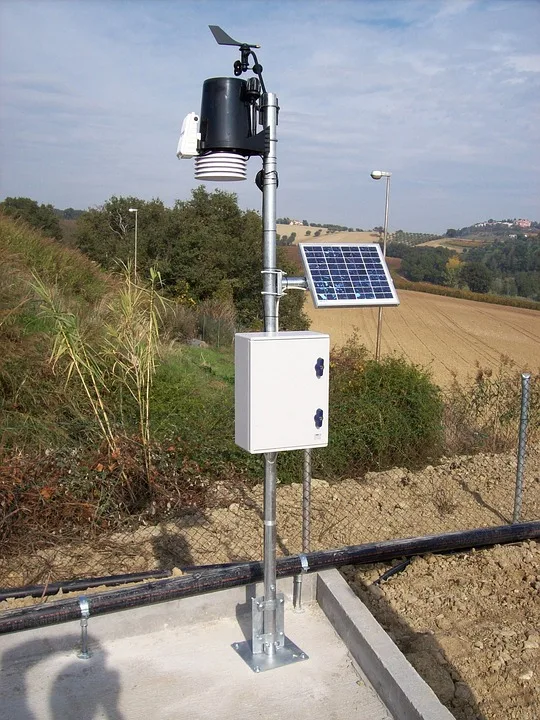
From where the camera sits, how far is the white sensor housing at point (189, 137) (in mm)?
3217

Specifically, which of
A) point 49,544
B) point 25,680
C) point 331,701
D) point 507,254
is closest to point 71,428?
point 49,544

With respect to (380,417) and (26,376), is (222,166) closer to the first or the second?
(26,376)

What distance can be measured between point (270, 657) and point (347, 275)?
6.47ft

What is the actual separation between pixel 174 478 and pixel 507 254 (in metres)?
68.4

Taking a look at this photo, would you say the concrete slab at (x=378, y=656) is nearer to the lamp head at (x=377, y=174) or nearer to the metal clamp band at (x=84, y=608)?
the metal clamp band at (x=84, y=608)

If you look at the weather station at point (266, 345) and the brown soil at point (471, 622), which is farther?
the brown soil at point (471, 622)

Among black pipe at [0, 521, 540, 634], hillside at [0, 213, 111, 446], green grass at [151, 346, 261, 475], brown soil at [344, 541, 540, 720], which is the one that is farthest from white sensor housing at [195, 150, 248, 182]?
green grass at [151, 346, 261, 475]

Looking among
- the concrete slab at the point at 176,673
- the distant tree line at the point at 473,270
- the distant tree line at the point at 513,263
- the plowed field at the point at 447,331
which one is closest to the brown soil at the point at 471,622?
the concrete slab at the point at 176,673

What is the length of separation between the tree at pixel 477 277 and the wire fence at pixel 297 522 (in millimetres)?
54593

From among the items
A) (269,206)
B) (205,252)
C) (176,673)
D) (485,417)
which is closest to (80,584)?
(176,673)

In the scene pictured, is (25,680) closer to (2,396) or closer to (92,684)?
(92,684)

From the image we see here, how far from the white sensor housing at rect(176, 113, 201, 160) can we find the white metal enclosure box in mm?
893

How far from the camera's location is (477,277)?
5997 cm

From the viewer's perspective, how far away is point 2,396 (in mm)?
7152
